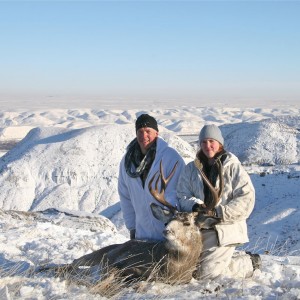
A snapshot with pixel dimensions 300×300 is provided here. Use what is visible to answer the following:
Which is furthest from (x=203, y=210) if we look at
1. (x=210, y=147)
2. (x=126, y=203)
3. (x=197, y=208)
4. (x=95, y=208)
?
(x=95, y=208)

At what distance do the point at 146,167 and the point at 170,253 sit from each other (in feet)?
4.24

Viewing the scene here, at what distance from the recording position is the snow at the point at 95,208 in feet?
17.7

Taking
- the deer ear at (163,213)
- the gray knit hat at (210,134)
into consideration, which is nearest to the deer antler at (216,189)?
the gray knit hat at (210,134)

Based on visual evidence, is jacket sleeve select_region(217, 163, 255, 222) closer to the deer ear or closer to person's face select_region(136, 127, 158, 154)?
the deer ear

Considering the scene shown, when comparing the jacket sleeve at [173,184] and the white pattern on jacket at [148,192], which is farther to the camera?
the white pattern on jacket at [148,192]

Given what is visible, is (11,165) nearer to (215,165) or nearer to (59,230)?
(59,230)

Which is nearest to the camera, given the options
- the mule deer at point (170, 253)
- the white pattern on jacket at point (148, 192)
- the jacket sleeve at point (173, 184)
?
the mule deer at point (170, 253)

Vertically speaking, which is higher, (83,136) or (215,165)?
(215,165)

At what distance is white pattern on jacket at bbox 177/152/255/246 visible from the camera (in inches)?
225

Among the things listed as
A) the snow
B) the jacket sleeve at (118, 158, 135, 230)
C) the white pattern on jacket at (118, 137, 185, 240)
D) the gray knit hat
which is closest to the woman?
the gray knit hat

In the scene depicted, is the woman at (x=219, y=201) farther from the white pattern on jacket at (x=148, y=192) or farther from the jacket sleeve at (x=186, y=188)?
the white pattern on jacket at (x=148, y=192)

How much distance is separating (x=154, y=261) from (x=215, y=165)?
1.24 m

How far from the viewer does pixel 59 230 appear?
372 inches

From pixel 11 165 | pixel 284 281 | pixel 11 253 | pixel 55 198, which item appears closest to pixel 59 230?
pixel 11 253
